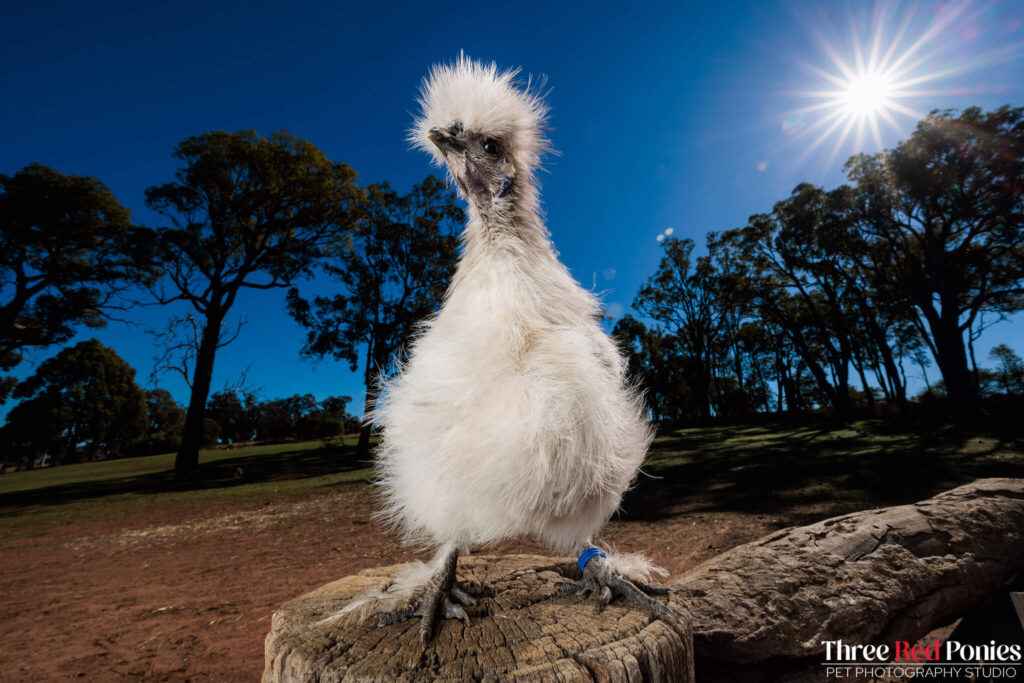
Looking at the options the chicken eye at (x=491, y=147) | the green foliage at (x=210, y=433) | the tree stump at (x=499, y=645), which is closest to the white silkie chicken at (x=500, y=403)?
the chicken eye at (x=491, y=147)

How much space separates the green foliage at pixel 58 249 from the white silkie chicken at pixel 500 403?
24560 millimetres

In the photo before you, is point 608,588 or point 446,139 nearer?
point 608,588

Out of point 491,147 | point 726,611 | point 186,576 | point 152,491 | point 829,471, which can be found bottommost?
point 186,576

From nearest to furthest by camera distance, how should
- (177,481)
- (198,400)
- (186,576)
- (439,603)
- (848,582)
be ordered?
(439,603) < (848,582) < (186,576) < (177,481) < (198,400)

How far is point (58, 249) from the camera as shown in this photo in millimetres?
20234

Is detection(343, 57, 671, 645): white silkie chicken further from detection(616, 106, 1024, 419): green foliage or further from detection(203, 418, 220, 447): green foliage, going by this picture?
detection(203, 418, 220, 447): green foliage

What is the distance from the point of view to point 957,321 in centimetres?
1727

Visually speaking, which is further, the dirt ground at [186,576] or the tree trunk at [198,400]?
the tree trunk at [198,400]

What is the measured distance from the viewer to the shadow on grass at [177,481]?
14830mm

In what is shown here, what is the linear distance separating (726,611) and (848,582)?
0.89 meters

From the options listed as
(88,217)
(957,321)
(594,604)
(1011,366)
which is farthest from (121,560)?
(1011,366)

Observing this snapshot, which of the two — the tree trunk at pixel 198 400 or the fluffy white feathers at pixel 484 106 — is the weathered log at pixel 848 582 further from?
the tree trunk at pixel 198 400

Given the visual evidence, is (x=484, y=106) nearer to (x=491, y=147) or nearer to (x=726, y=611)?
(x=491, y=147)

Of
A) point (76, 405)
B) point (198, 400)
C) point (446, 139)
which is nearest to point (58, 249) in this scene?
point (198, 400)
